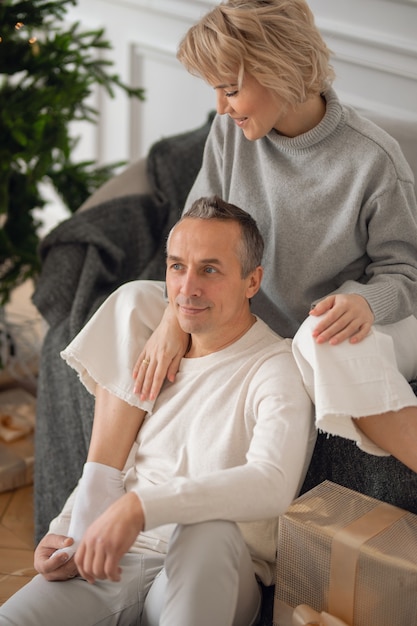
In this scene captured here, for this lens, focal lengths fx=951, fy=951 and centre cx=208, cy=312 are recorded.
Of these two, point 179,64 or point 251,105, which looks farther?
point 179,64

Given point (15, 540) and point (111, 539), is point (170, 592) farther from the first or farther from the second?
point (15, 540)

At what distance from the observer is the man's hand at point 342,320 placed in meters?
1.62

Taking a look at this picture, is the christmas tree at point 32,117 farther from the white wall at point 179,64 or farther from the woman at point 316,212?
the woman at point 316,212

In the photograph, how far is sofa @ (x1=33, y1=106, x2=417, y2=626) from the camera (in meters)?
2.29

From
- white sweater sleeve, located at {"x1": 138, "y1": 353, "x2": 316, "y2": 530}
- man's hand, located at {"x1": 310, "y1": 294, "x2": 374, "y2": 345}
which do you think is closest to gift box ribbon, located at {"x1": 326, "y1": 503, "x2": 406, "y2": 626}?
white sweater sleeve, located at {"x1": 138, "y1": 353, "x2": 316, "y2": 530}

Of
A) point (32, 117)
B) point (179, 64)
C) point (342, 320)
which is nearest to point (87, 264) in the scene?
point (32, 117)

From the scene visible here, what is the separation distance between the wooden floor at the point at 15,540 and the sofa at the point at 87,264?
65 millimetres

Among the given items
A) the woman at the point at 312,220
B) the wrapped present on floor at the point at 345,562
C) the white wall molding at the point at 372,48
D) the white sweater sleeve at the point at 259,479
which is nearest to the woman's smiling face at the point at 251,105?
the woman at the point at 312,220

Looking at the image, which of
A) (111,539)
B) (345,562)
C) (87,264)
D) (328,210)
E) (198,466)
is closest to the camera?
(111,539)

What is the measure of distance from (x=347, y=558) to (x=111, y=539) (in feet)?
1.27

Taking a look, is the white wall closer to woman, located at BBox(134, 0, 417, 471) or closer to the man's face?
woman, located at BBox(134, 0, 417, 471)

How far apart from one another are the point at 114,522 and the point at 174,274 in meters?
0.49

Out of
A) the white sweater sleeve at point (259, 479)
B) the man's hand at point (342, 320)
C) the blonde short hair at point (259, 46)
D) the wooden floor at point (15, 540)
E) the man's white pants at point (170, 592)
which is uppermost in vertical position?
the blonde short hair at point (259, 46)

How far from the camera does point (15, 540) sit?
242 centimetres
